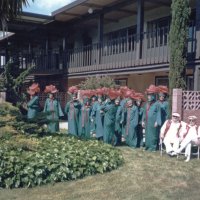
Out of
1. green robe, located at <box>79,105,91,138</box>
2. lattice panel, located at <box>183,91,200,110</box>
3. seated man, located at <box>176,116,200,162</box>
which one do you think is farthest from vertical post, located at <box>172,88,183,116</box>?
green robe, located at <box>79,105,91,138</box>

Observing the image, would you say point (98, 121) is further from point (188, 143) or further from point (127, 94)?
point (188, 143)

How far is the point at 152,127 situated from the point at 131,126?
808mm

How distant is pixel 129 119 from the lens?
467 inches

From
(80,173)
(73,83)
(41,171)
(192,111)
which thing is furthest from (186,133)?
(73,83)

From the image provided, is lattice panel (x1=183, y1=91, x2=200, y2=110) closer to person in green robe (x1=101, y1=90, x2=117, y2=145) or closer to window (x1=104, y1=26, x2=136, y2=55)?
person in green robe (x1=101, y1=90, x2=117, y2=145)

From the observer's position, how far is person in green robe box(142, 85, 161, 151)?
11.1m

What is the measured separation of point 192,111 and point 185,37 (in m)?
2.73

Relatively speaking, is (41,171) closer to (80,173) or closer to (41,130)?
(80,173)

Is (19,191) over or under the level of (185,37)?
under

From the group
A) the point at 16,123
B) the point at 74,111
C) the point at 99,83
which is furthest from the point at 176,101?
the point at 99,83

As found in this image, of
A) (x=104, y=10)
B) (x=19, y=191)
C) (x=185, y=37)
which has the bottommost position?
(x=19, y=191)

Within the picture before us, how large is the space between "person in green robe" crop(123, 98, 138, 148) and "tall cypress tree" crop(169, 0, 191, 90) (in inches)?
72.5

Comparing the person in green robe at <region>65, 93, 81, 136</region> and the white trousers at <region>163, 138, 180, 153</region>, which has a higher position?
the person in green robe at <region>65, 93, 81, 136</region>

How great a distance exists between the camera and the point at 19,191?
6.86 metres
